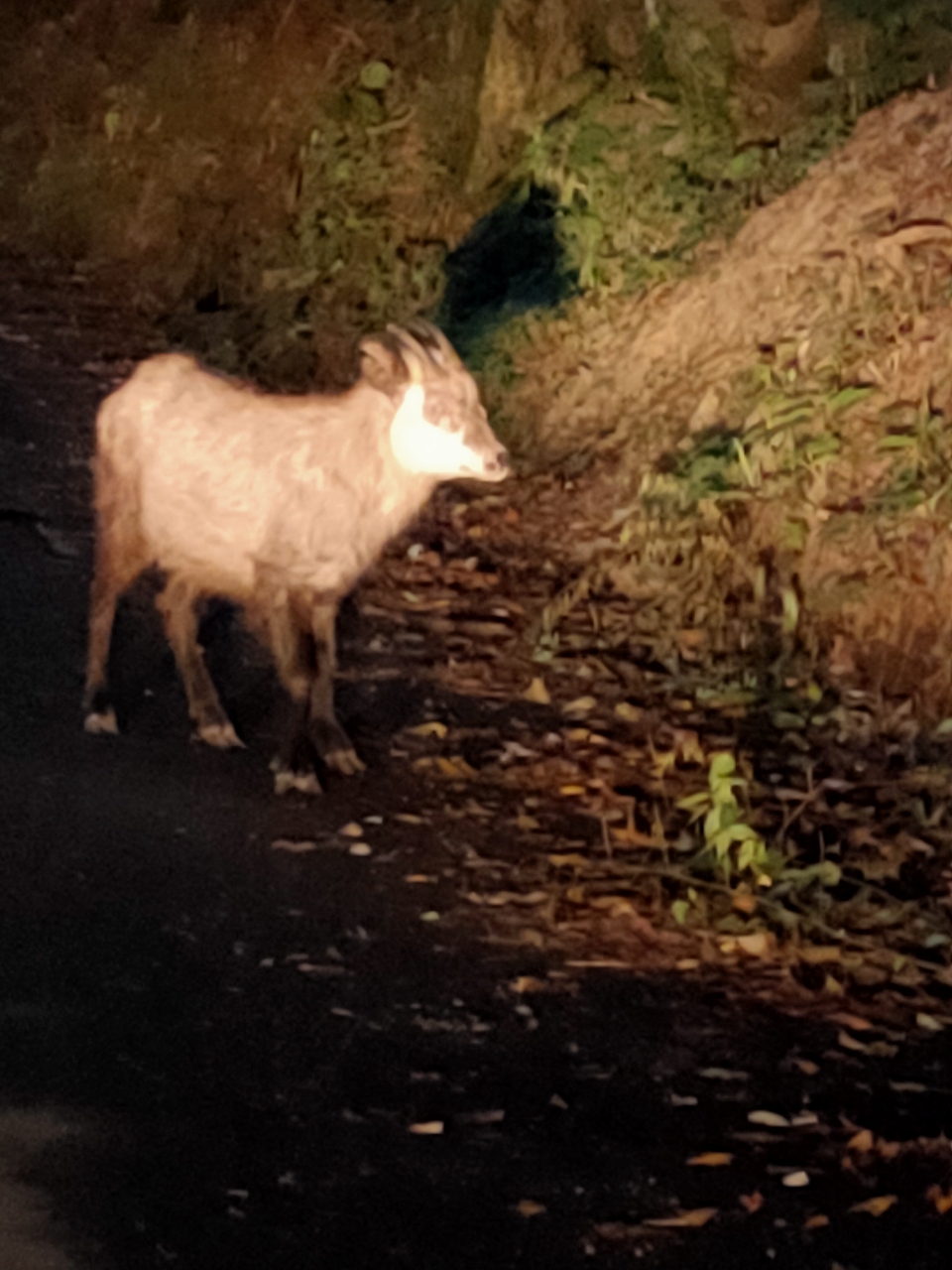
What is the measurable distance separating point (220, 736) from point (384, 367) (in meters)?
1.50

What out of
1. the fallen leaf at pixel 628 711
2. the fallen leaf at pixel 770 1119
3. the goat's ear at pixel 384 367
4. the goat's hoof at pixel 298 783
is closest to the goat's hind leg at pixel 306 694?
the goat's hoof at pixel 298 783

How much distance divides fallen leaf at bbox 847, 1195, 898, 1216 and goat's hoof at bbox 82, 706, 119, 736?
3.29 meters

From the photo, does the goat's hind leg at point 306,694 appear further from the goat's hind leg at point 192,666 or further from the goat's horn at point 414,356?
the goat's horn at point 414,356

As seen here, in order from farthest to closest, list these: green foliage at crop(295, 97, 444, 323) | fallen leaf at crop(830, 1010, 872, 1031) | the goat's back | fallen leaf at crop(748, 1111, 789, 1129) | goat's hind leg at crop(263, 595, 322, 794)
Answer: green foliage at crop(295, 97, 444, 323) < goat's hind leg at crop(263, 595, 322, 794) < the goat's back < fallen leaf at crop(830, 1010, 872, 1031) < fallen leaf at crop(748, 1111, 789, 1129)

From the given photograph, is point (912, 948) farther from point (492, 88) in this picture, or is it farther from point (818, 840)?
point (492, 88)

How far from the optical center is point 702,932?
5.04 m

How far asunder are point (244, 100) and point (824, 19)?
5.74m

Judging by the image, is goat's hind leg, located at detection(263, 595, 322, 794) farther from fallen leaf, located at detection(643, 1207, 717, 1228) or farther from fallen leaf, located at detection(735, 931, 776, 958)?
fallen leaf, located at detection(643, 1207, 717, 1228)

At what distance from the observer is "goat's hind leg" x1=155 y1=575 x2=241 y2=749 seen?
240 inches

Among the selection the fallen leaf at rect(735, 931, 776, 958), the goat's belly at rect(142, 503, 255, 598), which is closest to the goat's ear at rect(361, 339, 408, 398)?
the goat's belly at rect(142, 503, 255, 598)

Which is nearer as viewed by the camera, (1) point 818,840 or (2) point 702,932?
(2) point 702,932

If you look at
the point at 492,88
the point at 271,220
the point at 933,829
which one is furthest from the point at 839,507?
the point at 271,220

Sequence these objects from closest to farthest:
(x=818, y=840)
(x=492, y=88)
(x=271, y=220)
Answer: (x=818, y=840)
(x=492, y=88)
(x=271, y=220)

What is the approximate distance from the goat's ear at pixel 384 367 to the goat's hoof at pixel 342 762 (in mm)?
1296
